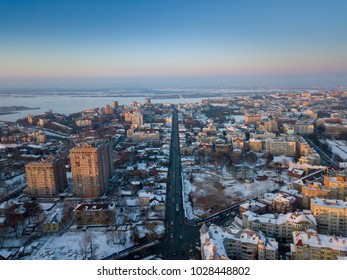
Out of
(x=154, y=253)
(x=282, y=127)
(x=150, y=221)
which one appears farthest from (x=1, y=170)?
(x=282, y=127)

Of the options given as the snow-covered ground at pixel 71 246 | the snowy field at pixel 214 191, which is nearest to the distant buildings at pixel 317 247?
the snowy field at pixel 214 191

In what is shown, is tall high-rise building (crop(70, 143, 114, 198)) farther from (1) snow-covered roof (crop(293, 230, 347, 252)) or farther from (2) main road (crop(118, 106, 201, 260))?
(1) snow-covered roof (crop(293, 230, 347, 252))

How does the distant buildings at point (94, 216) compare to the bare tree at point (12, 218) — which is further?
the distant buildings at point (94, 216)

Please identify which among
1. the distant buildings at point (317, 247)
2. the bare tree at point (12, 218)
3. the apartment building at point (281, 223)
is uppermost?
the distant buildings at point (317, 247)

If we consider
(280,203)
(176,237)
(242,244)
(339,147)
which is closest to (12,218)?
(176,237)

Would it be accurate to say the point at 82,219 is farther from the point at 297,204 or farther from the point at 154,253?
the point at 297,204

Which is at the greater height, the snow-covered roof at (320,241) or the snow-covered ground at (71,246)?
the snow-covered roof at (320,241)

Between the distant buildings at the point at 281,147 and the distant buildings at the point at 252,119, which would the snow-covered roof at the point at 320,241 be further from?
the distant buildings at the point at 252,119
